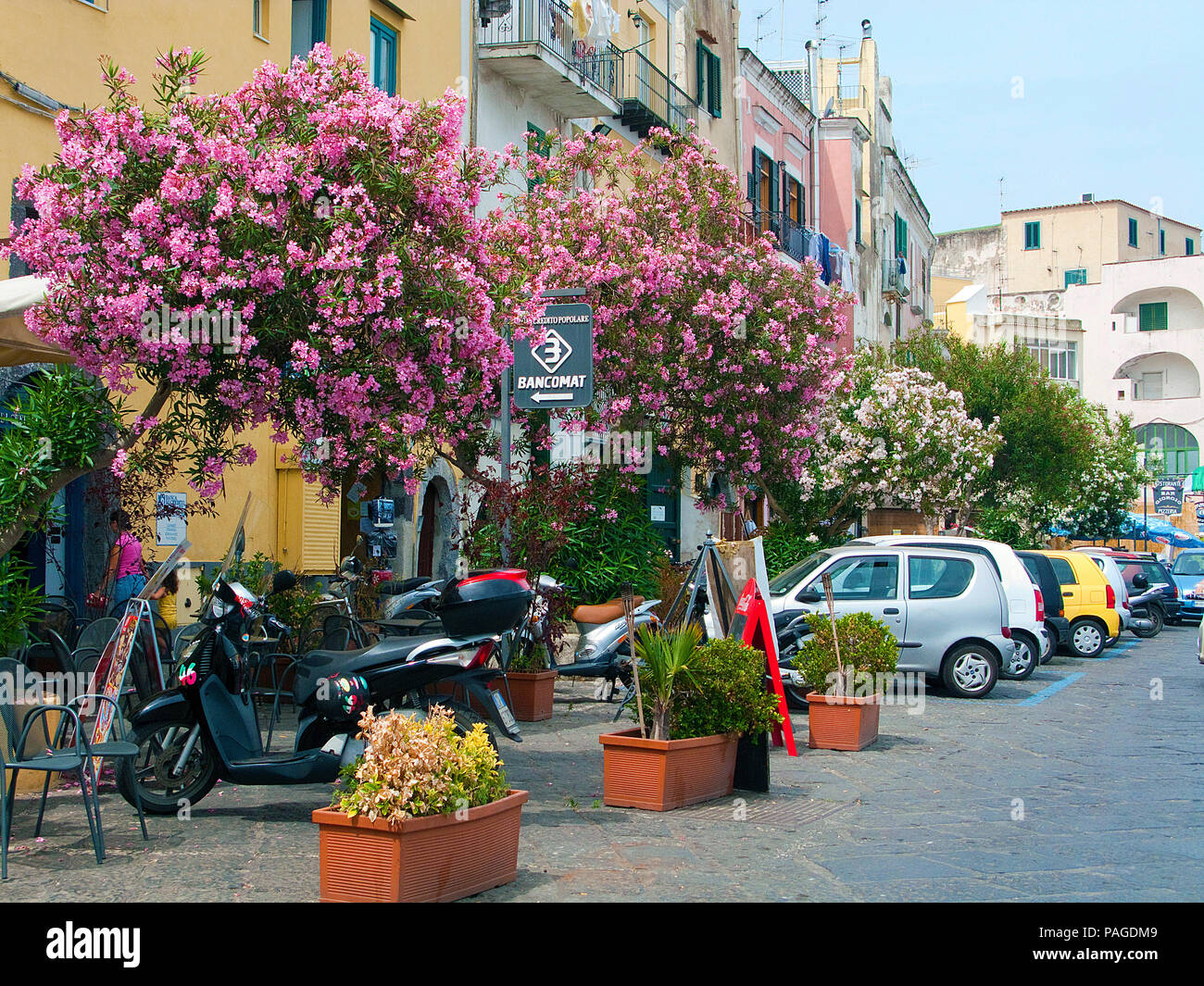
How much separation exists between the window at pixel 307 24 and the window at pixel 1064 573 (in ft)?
50.0

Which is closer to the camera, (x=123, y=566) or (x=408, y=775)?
(x=408, y=775)

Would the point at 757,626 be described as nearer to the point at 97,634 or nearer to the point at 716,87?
the point at 97,634

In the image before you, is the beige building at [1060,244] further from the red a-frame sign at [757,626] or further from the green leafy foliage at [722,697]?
the green leafy foliage at [722,697]

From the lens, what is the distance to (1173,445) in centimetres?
6712

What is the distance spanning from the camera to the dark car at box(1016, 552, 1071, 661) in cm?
2219

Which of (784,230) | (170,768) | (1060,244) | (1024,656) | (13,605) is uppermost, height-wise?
(1060,244)

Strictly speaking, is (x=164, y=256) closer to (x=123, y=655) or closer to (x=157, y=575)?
(x=157, y=575)

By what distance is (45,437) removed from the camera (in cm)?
811

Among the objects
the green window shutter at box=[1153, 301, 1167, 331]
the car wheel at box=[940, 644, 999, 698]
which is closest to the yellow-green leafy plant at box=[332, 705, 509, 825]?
the car wheel at box=[940, 644, 999, 698]

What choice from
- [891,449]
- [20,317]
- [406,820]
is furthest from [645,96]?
[406,820]

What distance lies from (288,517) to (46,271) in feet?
31.2

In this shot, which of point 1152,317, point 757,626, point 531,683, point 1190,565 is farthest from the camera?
point 1152,317

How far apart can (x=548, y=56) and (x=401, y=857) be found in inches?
730
